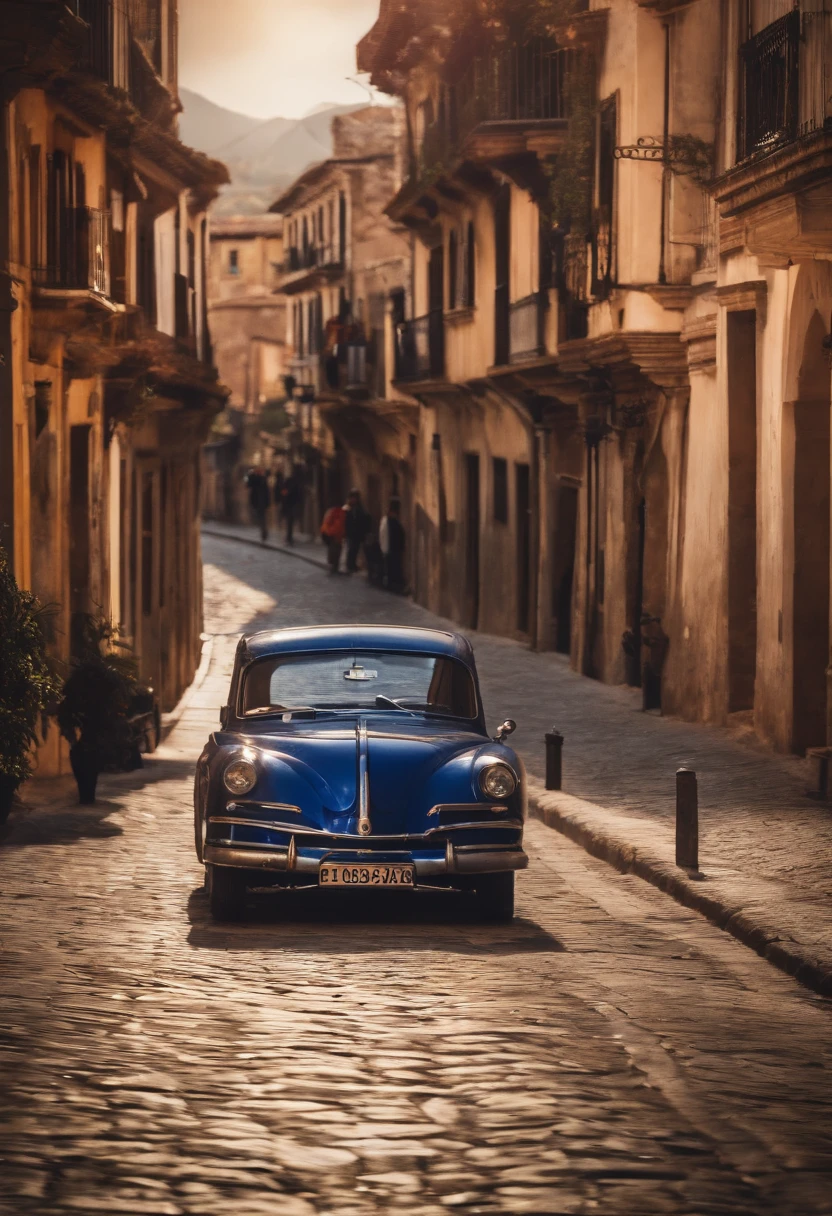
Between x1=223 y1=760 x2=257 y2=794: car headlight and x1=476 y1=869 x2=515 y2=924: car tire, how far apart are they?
49.3 inches

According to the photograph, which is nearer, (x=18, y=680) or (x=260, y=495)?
(x=18, y=680)

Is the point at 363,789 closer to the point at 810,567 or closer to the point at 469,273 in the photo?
the point at 810,567

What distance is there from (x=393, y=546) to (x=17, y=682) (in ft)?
93.7

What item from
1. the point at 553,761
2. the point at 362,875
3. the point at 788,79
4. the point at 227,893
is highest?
the point at 788,79

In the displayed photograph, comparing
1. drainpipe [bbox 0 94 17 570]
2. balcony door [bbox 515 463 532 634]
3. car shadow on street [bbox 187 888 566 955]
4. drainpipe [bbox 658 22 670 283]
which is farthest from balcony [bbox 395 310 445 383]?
car shadow on street [bbox 187 888 566 955]

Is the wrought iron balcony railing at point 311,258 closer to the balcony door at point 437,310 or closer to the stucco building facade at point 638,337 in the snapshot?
the balcony door at point 437,310

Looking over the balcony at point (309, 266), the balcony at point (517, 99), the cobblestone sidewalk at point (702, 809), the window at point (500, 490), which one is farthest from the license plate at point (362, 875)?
the balcony at point (309, 266)

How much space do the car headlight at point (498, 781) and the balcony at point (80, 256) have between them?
10.9m

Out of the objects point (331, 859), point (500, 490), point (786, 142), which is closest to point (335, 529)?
→ point (500, 490)

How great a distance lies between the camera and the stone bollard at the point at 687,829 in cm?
1199

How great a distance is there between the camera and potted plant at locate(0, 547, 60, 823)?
13750 mm

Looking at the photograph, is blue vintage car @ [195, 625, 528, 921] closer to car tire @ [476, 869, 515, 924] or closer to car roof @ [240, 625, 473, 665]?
car tire @ [476, 869, 515, 924]

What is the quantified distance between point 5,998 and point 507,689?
17.7 metres

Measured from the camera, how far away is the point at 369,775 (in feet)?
33.3
